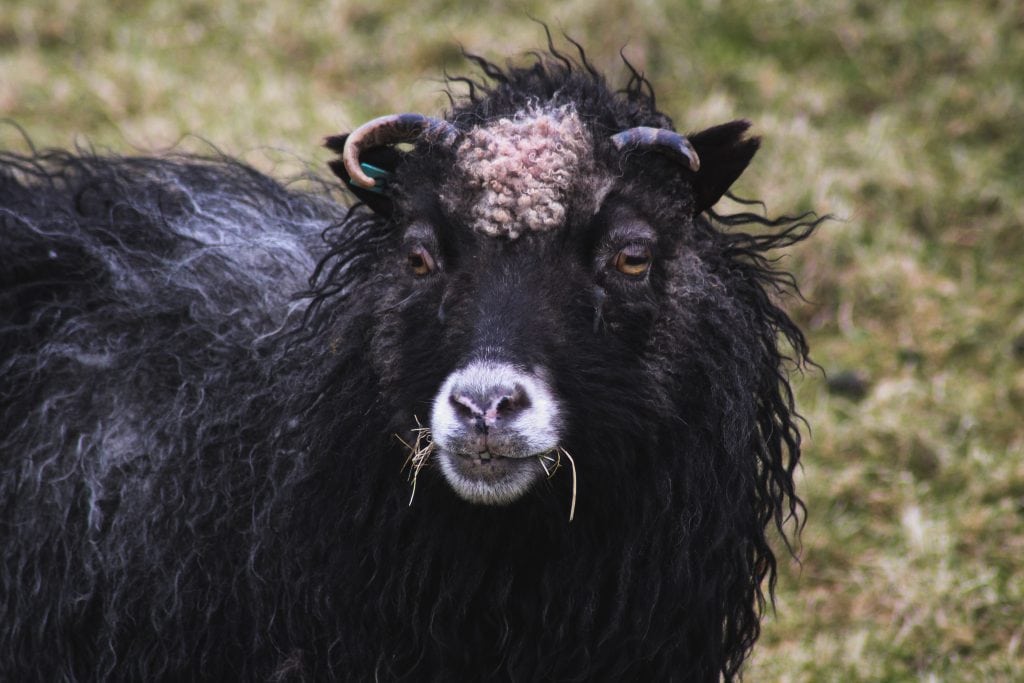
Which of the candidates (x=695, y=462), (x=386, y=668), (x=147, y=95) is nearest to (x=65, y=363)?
(x=386, y=668)

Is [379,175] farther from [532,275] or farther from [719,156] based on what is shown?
[719,156]

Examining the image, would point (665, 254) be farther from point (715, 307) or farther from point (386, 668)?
point (386, 668)

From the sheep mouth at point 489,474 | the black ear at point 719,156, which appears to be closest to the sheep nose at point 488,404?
the sheep mouth at point 489,474

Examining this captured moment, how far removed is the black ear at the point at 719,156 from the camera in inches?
158

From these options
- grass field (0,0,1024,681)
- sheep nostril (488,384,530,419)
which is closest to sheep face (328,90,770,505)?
sheep nostril (488,384,530,419)

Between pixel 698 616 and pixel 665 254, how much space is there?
1203mm

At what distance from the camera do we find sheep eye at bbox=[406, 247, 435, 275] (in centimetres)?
397

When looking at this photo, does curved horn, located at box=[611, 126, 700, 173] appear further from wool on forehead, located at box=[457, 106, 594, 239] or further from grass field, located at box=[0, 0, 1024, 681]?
grass field, located at box=[0, 0, 1024, 681]

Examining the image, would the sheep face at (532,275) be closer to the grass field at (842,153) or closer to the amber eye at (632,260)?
the amber eye at (632,260)

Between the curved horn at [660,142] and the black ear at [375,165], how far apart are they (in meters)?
0.74

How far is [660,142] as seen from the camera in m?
3.96

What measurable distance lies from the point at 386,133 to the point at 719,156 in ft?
3.49

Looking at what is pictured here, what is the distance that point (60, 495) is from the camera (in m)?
4.46

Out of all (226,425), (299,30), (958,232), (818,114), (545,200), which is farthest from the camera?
(299,30)
